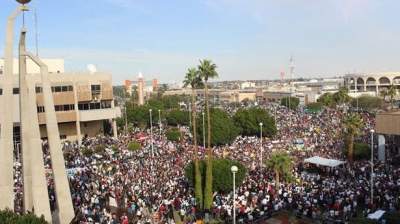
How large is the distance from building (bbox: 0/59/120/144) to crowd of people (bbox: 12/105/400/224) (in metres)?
15.6

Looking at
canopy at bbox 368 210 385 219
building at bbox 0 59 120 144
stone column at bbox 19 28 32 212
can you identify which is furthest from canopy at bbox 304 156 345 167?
building at bbox 0 59 120 144

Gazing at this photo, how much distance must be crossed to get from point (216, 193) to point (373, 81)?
155174mm

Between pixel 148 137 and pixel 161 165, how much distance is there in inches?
923

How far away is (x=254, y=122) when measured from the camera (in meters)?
70.1

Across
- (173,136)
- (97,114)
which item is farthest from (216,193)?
(97,114)

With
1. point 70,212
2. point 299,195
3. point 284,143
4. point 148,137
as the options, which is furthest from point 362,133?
point 70,212

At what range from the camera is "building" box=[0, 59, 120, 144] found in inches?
2613

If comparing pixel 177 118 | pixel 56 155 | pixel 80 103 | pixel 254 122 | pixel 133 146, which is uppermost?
pixel 80 103

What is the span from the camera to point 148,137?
6638 centimetres

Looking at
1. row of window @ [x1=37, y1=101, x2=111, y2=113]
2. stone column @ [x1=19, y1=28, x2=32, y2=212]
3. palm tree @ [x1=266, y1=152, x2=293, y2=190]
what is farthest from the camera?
row of window @ [x1=37, y1=101, x2=111, y2=113]

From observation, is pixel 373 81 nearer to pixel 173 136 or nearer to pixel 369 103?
pixel 369 103

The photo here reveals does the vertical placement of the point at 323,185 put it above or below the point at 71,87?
below

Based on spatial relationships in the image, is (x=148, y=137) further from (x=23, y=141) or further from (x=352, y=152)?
(x=23, y=141)

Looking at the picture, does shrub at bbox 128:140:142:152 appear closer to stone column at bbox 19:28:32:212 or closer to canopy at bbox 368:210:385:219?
stone column at bbox 19:28:32:212
